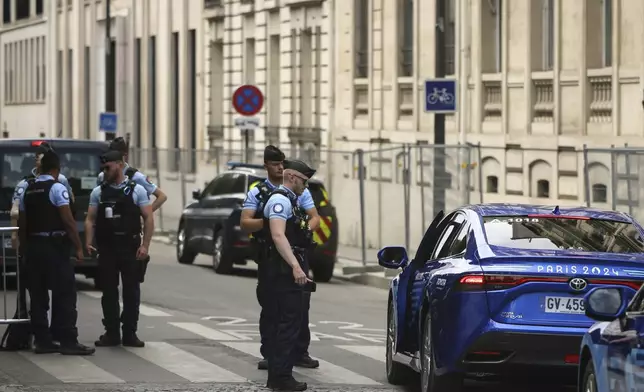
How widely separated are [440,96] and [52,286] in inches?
466

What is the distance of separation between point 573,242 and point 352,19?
26.9m

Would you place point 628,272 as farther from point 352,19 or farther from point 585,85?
point 352,19

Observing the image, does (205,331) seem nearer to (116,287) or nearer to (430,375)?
(116,287)

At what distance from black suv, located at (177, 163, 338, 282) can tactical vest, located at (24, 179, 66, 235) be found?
1041 cm

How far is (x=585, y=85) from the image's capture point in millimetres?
27672

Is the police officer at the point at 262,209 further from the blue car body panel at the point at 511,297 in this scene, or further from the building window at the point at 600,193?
the building window at the point at 600,193

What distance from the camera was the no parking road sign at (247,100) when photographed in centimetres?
3344

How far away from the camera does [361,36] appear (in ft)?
125

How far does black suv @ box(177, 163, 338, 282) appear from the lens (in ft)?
84.0

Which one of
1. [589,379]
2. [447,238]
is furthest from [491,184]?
[589,379]

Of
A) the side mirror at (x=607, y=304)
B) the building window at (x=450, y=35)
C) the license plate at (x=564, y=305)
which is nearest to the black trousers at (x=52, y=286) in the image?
the license plate at (x=564, y=305)

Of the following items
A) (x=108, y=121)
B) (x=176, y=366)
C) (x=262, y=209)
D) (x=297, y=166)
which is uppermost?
(x=108, y=121)

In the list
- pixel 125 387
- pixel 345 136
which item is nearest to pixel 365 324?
pixel 125 387

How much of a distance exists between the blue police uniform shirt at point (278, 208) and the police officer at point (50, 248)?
261 cm
